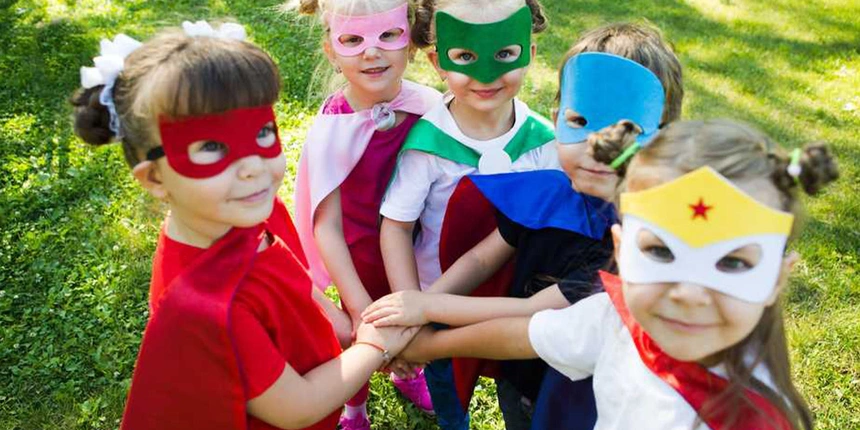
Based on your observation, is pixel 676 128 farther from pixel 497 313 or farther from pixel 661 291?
pixel 497 313

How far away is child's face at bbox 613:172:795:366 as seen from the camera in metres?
1.56

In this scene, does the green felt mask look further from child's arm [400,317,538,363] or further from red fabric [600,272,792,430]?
red fabric [600,272,792,430]

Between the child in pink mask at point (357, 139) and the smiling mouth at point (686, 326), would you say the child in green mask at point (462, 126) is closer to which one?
the child in pink mask at point (357, 139)

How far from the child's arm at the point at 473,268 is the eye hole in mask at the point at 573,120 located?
18.6 inches

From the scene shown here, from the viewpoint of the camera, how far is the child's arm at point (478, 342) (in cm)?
212

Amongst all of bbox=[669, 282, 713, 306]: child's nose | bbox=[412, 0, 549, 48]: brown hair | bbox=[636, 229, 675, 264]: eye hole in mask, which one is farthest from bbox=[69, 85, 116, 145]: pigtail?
bbox=[669, 282, 713, 306]: child's nose

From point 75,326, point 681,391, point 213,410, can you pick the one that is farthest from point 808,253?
point 75,326

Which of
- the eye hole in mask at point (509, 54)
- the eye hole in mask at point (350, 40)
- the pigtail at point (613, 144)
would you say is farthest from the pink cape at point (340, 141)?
the pigtail at point (613, 144)

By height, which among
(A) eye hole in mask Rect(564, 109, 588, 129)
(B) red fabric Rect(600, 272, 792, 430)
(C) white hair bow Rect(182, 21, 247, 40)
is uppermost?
(C) white hair bow Rect(182, 21, 247, 40)

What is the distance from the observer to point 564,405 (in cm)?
219

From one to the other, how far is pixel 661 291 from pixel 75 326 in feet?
10.1

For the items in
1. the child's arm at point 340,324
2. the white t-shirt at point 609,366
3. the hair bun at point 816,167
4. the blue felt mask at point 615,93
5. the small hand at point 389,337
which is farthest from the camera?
the child's arm at point 340,324

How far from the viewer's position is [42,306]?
12.5ft

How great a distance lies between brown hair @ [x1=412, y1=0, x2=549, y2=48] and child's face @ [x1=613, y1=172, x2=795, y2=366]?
1232 mm
